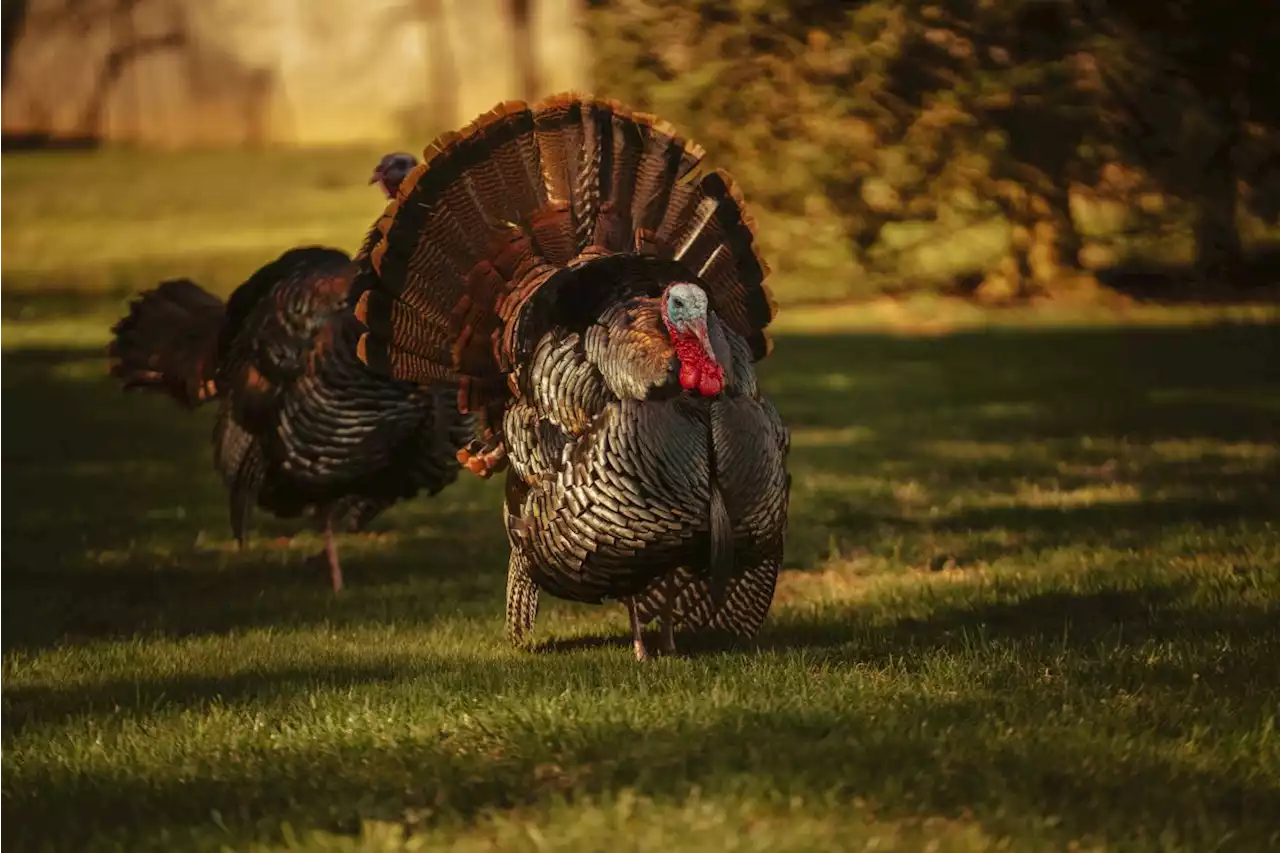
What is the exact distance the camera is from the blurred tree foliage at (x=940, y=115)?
1981 centimetres

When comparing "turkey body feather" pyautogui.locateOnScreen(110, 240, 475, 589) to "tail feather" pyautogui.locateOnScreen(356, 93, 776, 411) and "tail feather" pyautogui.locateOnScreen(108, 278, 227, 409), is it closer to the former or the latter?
"tail feather" pyautogui.locateOnScreen(108, 278, 227, 409)

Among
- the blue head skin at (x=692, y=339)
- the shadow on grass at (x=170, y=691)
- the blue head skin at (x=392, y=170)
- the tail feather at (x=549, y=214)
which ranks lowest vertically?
the shadow on grass at (x=170, y=691)

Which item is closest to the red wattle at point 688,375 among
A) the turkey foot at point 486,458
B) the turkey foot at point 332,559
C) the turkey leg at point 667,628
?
the turkey leg at point 667,628

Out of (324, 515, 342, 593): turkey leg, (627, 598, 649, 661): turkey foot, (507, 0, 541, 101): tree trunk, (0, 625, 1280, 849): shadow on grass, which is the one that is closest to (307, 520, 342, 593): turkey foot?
(324, 515, 342, 593): turkey leg

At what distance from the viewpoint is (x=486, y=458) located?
7035 millimetres

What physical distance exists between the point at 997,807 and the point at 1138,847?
1.09 ft

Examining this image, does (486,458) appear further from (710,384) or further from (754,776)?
(754,776)

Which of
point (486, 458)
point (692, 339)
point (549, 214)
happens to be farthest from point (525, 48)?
point (692, 339)

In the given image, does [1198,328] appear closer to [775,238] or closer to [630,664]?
[775,238]

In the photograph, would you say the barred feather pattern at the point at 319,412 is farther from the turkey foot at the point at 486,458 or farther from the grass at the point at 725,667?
the turkey foot at the point at 486,458

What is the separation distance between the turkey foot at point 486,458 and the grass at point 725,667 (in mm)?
655

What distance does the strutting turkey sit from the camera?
27.7 ft

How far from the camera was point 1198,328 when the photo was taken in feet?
61.5

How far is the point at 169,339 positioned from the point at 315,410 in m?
1.49
